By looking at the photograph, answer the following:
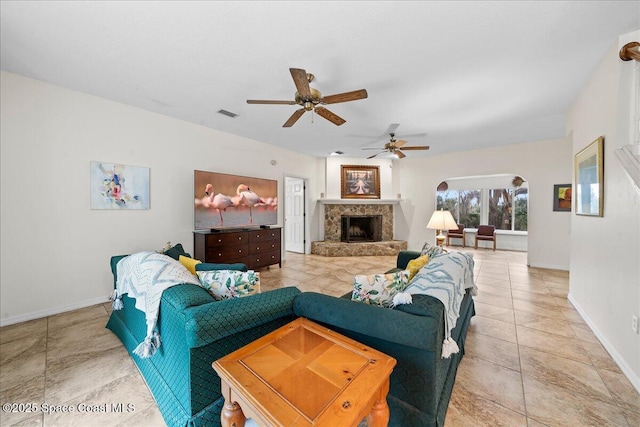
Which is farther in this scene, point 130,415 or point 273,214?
point 273,214

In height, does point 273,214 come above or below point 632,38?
below

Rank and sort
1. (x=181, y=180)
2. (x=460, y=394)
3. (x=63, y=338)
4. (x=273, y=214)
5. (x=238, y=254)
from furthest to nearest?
1. (x=273, y=214)
2. (x=238, y=254)
3. (x=181, y=180)
4. (x=63, y=338)
5. (x=460, y=394)

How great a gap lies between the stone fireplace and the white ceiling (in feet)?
11.1

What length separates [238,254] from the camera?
14.0 ft

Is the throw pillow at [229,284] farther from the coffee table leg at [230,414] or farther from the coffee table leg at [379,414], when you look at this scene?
the coffee table leg at [379,414]

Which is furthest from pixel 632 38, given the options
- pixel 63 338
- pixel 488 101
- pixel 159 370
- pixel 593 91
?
pixel 63 338

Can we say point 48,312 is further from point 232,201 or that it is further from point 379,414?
point 379,414

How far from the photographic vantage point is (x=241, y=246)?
169 inches

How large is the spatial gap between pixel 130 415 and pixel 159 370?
0.94 ft

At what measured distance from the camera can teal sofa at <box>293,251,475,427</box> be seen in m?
1.17

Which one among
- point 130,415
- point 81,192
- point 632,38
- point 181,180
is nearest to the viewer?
point 130,415

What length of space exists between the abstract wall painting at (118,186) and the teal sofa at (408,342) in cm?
337

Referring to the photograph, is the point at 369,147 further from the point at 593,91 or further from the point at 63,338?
the point at 63,338

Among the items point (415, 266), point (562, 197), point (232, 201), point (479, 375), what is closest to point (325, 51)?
point (415, 266)
